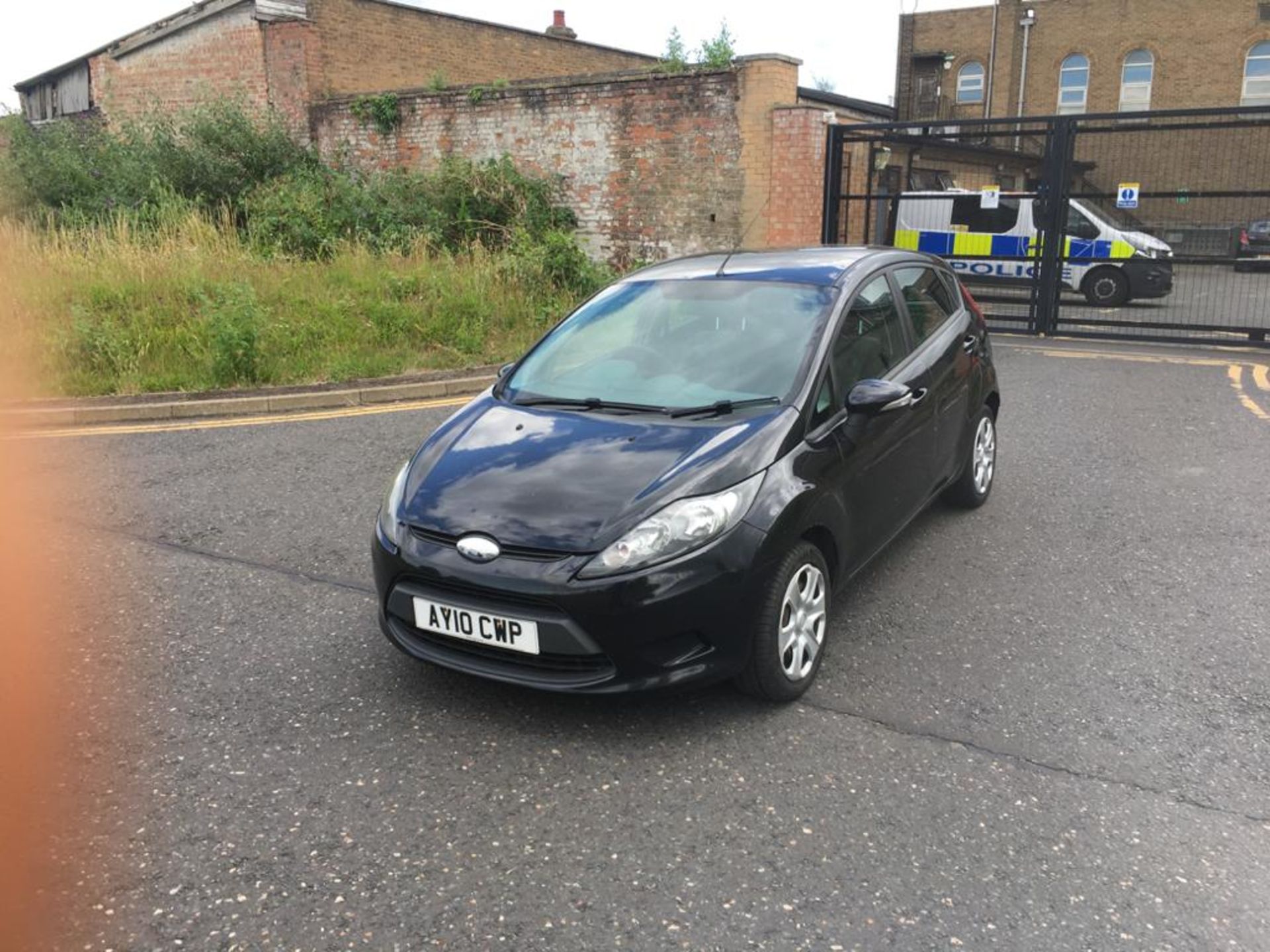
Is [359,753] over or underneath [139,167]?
underneath

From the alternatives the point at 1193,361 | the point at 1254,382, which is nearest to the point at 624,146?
the point at 1193,361

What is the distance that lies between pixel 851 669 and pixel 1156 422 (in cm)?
580

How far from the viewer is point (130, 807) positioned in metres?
3.10

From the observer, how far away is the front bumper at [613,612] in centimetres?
328

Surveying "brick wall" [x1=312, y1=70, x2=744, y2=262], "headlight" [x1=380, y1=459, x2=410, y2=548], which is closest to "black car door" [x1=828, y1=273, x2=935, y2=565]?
"headlight" [x1=380, y1=459, x2=410, y2=548]

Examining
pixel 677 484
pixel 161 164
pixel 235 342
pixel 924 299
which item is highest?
pixel 161 164

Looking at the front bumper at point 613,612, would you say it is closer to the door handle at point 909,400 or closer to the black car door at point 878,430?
the black car door at point 878,430

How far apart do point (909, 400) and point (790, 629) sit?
1.47 metres

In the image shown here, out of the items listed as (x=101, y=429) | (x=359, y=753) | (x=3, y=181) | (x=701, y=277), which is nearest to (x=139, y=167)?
(x=3, y=181)

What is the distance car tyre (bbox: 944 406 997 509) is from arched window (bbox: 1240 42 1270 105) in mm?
42961

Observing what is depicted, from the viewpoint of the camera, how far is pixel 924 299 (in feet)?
17.6

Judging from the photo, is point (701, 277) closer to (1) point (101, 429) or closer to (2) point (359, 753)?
(2) point (359, 753)

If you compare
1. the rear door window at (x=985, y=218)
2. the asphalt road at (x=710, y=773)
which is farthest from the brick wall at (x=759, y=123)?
the asphalt road at (x=710, y=773)

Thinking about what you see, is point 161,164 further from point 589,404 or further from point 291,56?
point 589,404
